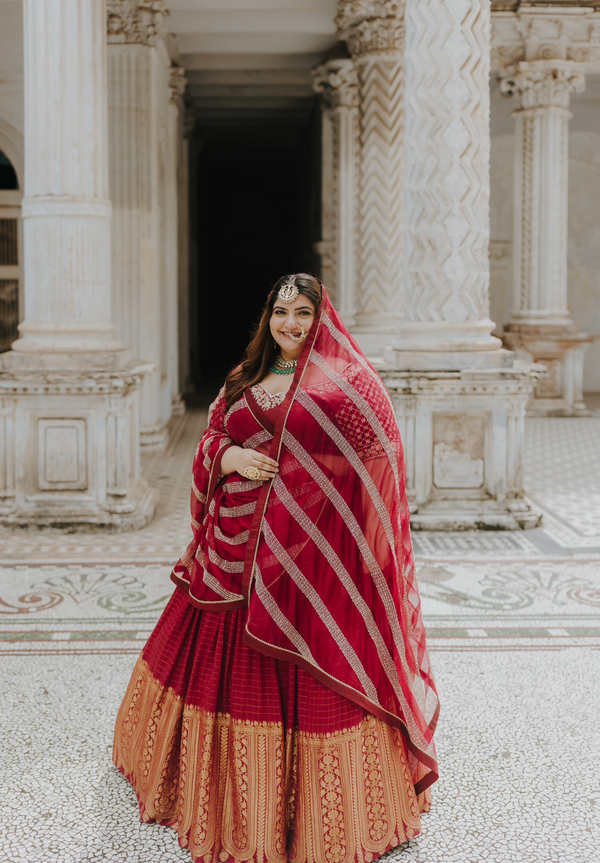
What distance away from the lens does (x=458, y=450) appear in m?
6.11

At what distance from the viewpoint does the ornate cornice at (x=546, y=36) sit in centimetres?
1136

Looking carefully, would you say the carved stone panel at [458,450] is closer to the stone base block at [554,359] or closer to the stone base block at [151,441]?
the stone base block at [151,441]

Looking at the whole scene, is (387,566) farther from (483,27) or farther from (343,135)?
(343,135)

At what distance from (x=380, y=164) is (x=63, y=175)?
4668mm

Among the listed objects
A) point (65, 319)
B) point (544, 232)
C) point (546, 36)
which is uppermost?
point (546, 36)

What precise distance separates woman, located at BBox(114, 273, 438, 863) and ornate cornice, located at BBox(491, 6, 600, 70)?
10497 mm

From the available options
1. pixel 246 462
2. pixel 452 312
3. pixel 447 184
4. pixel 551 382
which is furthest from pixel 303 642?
pixel 551 382

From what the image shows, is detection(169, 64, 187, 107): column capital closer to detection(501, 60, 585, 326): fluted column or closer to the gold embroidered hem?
detection(501, 60, 585, 326): fluted column

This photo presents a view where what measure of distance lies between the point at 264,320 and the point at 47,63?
4.21 m

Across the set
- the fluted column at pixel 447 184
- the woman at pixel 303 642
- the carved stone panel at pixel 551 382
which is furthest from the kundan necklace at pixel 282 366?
the carved stone panel at pixel 551 382

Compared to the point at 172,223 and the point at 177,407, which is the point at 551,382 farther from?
the point at 172,223

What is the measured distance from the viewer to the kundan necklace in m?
2.50

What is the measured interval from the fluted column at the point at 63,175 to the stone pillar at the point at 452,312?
2088mm

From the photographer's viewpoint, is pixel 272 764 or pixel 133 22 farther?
pixel 133 22
